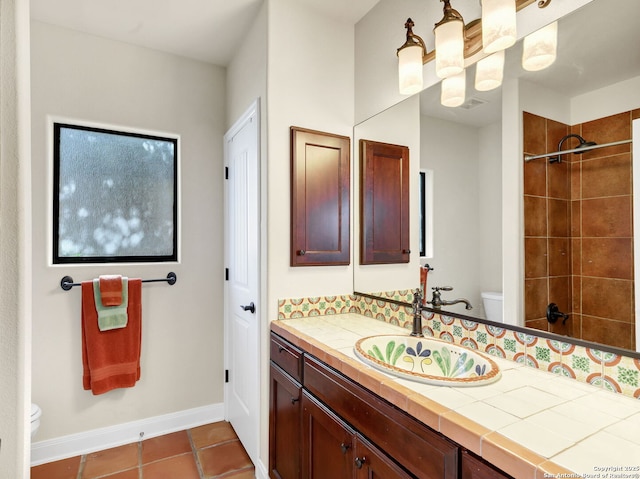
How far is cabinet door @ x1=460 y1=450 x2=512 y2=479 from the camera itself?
738mm

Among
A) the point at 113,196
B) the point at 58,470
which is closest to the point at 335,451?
the point at 58,470

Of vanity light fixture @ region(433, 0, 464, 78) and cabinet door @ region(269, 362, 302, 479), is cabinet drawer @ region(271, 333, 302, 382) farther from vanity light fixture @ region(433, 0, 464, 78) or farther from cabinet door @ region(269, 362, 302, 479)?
vanity light fixture @ region(433, 0, 464, 78)

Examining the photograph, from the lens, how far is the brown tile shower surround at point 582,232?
1020 mm

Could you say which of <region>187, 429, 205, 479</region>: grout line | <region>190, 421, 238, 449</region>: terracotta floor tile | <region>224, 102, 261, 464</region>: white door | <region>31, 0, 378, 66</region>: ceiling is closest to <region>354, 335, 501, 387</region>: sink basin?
<region>224, 102, 261, 464</region>: white door

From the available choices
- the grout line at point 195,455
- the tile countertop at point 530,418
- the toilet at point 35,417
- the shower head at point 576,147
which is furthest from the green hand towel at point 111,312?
the shower head at point 576,147

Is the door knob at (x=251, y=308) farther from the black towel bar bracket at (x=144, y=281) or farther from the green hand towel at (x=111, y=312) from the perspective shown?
the green hand towel at (x=111, y=312)

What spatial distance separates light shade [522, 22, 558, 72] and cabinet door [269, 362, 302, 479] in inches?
61.3

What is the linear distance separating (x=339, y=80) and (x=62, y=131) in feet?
5.81

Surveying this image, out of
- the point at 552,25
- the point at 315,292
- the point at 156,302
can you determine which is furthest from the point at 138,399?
the point at 552,25

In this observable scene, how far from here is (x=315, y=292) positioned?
2.01m

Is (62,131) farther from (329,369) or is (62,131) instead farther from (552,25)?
(552,25)

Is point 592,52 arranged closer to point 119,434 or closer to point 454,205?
point 454,205

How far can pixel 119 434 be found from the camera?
2.31 m

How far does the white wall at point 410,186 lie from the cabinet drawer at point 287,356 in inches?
23.5
